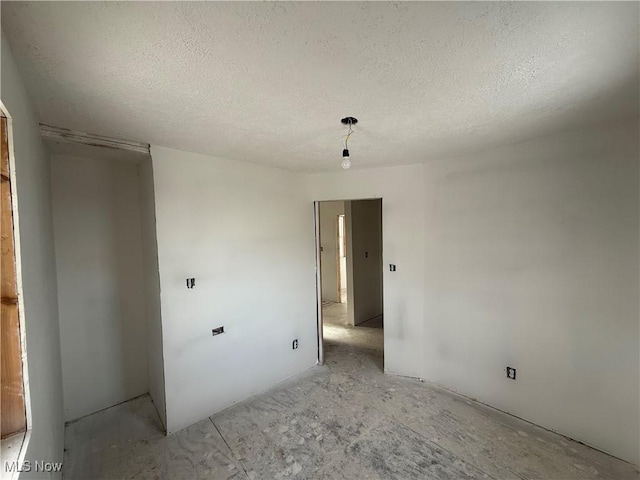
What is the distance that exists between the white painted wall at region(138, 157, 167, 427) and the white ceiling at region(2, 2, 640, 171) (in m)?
0.58

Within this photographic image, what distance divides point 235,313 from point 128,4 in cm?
234

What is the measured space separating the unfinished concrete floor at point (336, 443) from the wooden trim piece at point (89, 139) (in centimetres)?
227

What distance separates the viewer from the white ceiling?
2.81 ft

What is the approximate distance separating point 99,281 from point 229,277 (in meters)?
1.18

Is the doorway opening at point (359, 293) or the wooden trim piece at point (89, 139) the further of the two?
the doorway opening at point (359, 293)

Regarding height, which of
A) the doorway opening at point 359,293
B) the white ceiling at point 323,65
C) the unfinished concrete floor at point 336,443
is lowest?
the unfinished concrete floor at point 336,443

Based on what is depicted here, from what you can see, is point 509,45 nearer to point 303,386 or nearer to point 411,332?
point 411,332

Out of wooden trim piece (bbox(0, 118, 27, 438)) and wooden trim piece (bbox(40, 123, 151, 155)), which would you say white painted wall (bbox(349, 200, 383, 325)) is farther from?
wooden trim piece (bbox(0, 118, 27, 438))

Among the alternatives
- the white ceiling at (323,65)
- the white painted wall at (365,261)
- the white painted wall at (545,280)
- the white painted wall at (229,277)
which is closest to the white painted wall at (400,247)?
the white painted wall at (545,280)

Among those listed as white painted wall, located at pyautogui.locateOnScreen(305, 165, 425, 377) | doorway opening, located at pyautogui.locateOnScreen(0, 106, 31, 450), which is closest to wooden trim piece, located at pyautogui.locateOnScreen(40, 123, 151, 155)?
doorway opening, located at pyautogui.locateOnScreen(0, 106, 31, 450)

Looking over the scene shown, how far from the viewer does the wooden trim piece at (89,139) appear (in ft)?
5.89

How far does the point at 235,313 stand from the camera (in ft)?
8.79

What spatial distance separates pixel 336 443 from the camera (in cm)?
216

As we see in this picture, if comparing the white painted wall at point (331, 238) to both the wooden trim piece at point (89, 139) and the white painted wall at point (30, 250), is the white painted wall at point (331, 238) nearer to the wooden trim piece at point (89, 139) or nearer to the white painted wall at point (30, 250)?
the wooden trim piece at point (89, 139)
